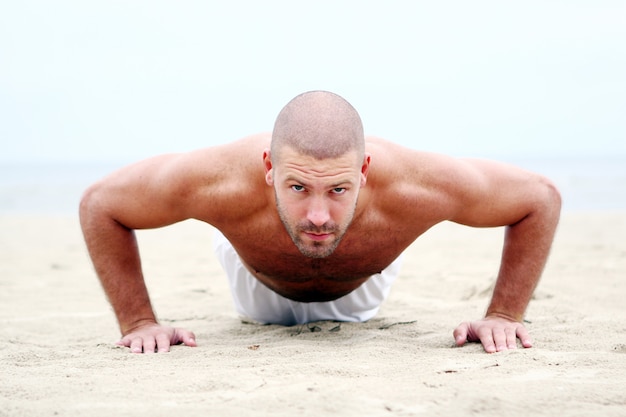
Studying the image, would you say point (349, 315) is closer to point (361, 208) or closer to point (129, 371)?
point (361, 208)

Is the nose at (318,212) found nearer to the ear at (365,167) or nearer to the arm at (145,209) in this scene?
the ear at (365,167)

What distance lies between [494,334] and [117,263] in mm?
1511

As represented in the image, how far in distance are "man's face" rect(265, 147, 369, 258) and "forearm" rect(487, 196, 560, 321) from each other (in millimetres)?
869

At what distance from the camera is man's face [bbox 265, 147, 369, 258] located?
98.0 inches

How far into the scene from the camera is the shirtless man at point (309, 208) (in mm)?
2588

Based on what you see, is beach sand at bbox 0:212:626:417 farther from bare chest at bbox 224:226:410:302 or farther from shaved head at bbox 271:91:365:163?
shaved head at bbox 271:91:365:163

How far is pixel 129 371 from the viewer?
243 cm

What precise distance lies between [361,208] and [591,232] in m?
5.79

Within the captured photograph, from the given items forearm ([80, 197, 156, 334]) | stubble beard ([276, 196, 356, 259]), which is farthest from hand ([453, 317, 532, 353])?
forearm ([80, 197, 156, 334])

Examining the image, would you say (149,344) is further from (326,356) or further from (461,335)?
(461,335)

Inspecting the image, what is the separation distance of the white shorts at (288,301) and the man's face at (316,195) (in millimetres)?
1025

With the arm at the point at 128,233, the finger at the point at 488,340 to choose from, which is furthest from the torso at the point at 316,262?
the finger at the point at 488,340

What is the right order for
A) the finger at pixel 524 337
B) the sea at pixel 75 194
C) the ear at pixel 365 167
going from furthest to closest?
the sea at pixel 75 194 < the finger at pixel 524 337 < the ear at pixel 365 167

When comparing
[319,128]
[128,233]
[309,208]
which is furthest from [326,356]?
[128,233]
